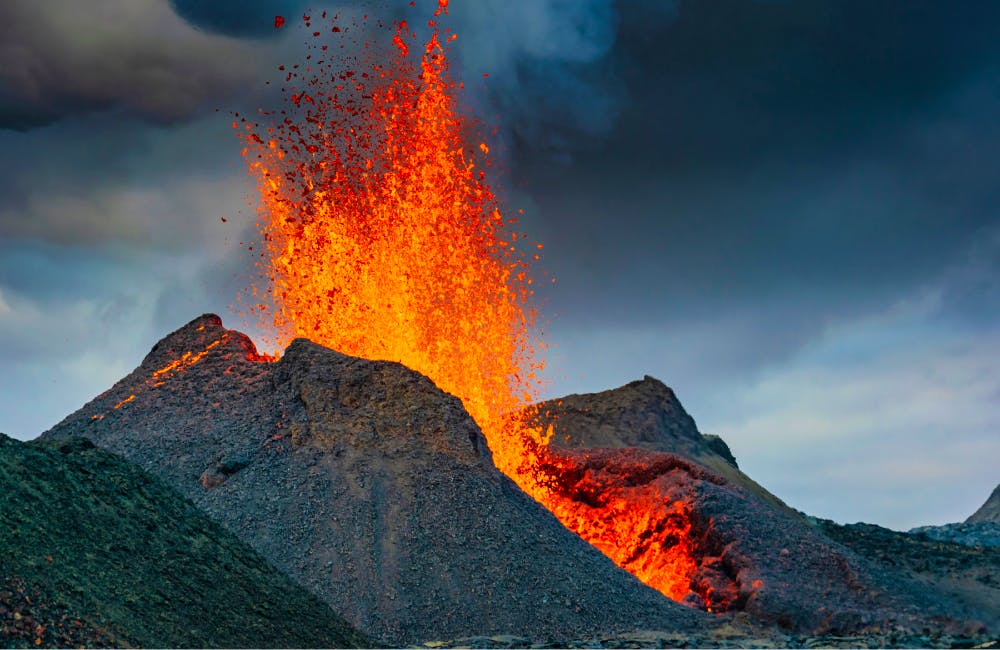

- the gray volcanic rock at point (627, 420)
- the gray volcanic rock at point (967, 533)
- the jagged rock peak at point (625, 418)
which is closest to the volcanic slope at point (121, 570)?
the gray volcanic rock at point (627, 420)

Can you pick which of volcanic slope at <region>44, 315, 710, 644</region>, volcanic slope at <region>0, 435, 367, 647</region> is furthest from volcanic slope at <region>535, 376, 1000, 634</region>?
volcanic slope at <region>0, 435, 367, 647</region>

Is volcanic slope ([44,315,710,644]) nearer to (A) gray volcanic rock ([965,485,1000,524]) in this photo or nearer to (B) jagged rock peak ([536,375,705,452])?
(B) jagged rock peak ([536,375,705,452])

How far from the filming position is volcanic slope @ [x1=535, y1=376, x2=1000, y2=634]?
86.0 feet

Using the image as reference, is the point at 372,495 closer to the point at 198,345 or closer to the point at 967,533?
the point at 198,345

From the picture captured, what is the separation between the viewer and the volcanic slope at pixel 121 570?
1156 cm

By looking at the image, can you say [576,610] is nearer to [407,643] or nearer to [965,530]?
[407,643]

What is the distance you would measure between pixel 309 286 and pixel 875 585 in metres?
18.6

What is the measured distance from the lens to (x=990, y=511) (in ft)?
211

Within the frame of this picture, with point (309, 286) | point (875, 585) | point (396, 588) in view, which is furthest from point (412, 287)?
point (875, 585)

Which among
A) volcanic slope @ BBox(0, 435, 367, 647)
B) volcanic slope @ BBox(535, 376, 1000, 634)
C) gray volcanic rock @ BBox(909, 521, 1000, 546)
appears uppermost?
gray volcanic rock @ BBox(909, 521, 1000, 546)

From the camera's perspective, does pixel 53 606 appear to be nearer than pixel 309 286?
Yes

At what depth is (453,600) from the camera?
66.2 ft

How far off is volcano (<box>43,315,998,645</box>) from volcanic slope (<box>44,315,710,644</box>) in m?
0.04

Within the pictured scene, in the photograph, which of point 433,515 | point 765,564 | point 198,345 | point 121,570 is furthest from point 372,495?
point 765,564
